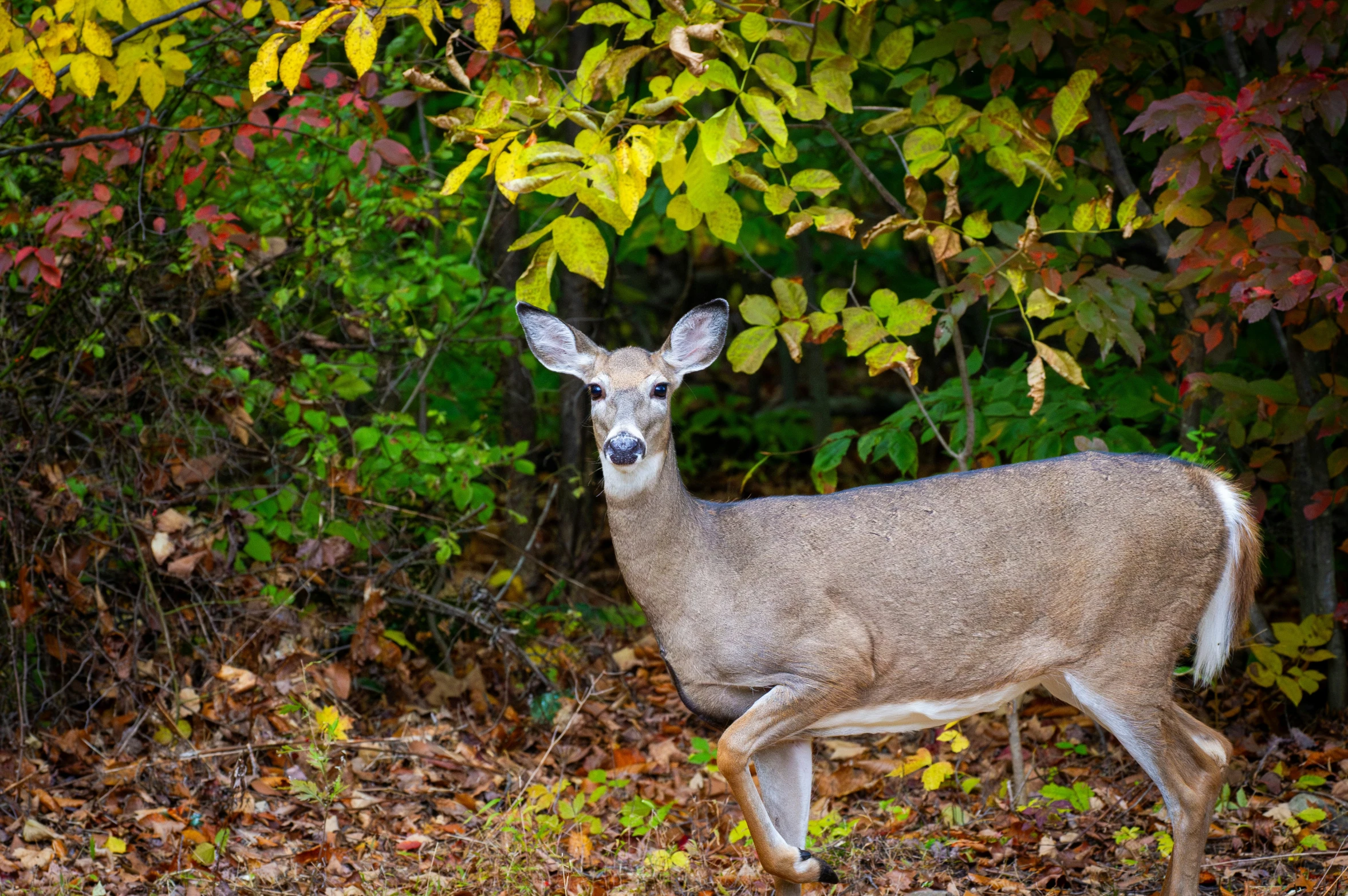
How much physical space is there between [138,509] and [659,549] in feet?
9.63

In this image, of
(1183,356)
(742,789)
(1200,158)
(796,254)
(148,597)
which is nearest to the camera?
(742,789)

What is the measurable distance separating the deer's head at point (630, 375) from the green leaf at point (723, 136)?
0.47m

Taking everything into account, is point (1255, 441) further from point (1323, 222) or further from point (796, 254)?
point (796, 254)

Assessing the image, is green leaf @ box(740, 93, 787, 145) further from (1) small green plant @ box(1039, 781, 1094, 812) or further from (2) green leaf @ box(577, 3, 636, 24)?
(1) small green plant @ box(1039, 781, 1094, 812)

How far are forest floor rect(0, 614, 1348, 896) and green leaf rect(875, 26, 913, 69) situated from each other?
8.82 feet

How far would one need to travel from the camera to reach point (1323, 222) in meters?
6.18

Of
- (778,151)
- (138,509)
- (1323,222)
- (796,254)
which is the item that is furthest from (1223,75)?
(138,509)

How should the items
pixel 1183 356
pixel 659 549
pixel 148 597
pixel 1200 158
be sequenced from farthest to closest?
pixel 148 597 < pixel 1183 356 < pixel 1200 158 < pixel 659 549

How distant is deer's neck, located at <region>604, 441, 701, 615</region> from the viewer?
4.46 m

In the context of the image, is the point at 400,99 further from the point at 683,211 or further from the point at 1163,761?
the point at 1163,761

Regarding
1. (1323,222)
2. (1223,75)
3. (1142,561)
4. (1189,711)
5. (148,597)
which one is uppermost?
(1223,75)

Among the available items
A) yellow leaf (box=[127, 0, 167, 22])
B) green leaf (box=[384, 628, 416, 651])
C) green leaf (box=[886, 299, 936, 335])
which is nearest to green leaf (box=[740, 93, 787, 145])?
green leaf (box=[886, 299, 936, 335])

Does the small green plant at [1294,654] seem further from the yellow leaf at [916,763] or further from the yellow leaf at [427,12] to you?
the yellow leaf at [427,12]

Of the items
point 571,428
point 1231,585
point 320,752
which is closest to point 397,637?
point 320,752
